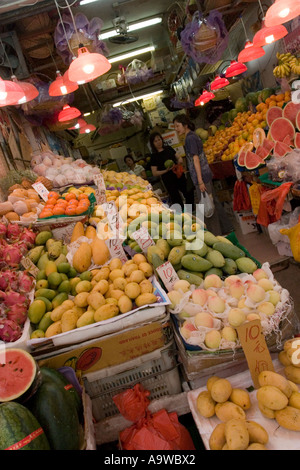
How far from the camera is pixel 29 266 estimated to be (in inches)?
95.7

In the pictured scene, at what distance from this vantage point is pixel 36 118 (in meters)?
6.39

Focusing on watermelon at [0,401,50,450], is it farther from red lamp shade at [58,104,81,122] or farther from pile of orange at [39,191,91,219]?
red lamp shade at [58,104,81,122]

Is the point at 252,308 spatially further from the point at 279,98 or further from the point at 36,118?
the point at 36,118

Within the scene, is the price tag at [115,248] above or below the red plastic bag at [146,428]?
above

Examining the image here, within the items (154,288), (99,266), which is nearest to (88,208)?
(99,266)

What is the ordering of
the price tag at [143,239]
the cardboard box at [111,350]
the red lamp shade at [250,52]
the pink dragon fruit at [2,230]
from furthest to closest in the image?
the red lamp shade at [250,52] → the pink dragon fruit at [2,230] → the price tag at [143,239] → the cardboard box at [111,350]

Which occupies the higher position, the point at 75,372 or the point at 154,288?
the point at 154,288

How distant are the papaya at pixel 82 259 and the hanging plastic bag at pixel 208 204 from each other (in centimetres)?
300

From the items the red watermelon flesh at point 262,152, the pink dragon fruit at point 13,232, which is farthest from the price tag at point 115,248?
the red watermelon flesh at point 262,152

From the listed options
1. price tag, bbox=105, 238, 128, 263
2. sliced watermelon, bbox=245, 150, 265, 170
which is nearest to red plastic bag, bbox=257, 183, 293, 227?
sliced watermelon, bbox=245, 150, 265, 170

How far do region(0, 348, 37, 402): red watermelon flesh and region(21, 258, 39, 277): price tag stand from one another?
0.96 m

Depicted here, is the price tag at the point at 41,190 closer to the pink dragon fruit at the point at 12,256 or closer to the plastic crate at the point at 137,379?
the pink dragon fruit at the point at 12,256

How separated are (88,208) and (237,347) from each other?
214cm

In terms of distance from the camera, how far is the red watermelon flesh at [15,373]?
4.35 feet
